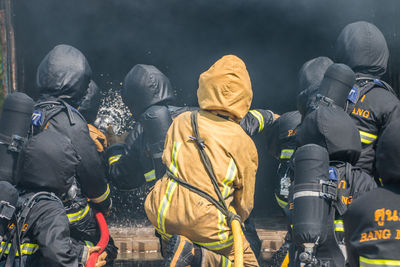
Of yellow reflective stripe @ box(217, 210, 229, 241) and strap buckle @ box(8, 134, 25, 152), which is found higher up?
strap buckle @ box(8, 134, 25, 152)

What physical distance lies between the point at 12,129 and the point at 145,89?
138cm

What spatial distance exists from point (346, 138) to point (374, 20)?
3.55 meters

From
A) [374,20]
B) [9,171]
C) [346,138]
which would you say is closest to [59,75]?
[9,171]

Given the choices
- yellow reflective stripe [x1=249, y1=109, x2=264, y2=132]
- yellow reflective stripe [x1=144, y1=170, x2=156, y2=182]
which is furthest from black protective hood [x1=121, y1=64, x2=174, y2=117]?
yellow reflective stripe [x1=249, y1=109, x2=264, y2=132]

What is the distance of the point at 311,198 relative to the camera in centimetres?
354

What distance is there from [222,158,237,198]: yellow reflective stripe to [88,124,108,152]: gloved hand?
1.79m

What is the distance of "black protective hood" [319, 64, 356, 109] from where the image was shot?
404 centimetres

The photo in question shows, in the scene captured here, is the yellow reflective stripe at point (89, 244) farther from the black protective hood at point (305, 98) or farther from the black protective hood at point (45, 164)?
the black protective hood at point (305, 98)

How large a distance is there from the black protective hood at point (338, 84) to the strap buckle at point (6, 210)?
82.9 inches

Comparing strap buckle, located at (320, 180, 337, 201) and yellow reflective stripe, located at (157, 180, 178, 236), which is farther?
yellow reflective stripe, located at (157, 180, 178, 236)

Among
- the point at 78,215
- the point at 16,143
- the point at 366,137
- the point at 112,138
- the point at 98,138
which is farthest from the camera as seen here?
the point at 112,138

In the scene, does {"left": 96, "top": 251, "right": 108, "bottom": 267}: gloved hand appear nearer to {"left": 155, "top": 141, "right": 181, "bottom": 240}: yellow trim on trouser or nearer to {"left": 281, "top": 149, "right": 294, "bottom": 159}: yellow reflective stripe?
{"left": 155, "top": 141, "right": 181, "bottom": 240}: yellow trim on trouser

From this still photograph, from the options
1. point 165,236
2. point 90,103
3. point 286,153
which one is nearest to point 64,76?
point 90,103

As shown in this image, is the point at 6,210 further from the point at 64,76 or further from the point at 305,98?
the point at 305,98
